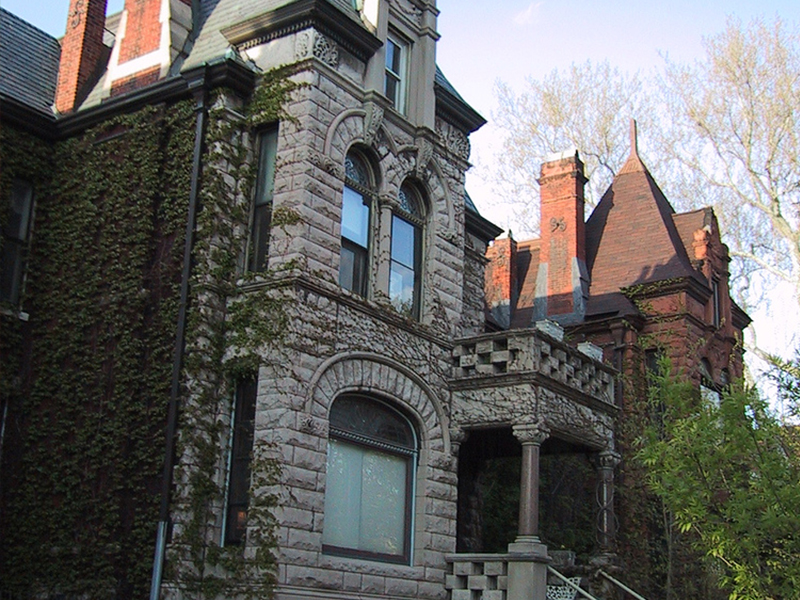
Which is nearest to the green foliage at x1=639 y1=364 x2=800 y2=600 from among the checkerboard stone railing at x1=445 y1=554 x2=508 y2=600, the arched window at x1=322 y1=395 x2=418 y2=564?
the checkerboard stone railing at x1=445 y1=554 x2=508 y2=600

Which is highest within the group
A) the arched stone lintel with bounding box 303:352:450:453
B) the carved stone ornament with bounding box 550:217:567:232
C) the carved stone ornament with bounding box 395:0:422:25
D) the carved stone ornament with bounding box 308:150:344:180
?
the carved stone ornament with bounding box 395:0:422:25

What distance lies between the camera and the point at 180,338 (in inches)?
546

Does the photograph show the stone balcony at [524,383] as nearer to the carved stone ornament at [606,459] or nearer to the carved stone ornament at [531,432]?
the carved stone ornament at [531,432]

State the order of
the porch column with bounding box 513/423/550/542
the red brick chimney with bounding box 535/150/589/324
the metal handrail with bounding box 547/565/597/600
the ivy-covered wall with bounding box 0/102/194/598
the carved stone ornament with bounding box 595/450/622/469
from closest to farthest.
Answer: the ivy-covered wall with bounding box 0/102/194/598 < the metal handrail with bounding box 547/565/597/600 < the porch column with bounding box 513/423/550/542 < the carved stone ornament with bounding box 595/450/622/469 < the red brick chimney with bounding box 535/150/589/324

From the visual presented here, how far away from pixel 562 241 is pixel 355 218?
38.2ft

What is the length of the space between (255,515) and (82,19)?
33.3 ft

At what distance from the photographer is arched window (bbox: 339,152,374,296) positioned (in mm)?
15242

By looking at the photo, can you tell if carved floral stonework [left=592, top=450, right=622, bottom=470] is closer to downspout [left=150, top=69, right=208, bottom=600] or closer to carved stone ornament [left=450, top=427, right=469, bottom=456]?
carved stone ornament [left=450, top=427, right=469, bottom=456]

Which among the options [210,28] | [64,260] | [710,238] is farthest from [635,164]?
[64,260]

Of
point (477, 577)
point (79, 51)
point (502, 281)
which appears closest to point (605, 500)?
A: point (477, 577)

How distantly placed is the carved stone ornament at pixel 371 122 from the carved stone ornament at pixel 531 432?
4.78 metres

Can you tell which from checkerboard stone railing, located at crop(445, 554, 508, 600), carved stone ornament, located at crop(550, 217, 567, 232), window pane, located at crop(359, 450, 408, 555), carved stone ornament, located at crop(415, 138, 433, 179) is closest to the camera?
window pane, located at crop(359, 450, 408, 555)

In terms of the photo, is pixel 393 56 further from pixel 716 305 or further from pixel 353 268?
pixel 716 305

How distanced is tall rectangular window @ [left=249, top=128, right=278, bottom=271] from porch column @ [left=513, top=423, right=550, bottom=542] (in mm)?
4535
